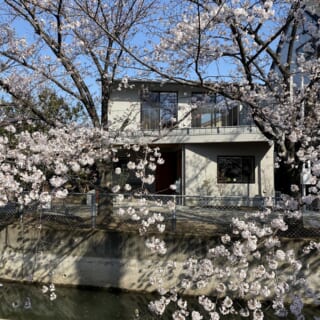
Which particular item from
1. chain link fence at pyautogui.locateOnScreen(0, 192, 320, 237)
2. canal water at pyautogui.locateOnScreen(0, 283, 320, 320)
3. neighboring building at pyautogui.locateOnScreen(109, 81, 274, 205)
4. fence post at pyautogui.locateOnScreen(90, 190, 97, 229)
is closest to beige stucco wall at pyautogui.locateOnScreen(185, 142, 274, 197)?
neighboring building at pyautogui.locateOnScreen(109, 81, 274, 205)

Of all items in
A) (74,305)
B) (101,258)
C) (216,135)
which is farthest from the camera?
(216,135)

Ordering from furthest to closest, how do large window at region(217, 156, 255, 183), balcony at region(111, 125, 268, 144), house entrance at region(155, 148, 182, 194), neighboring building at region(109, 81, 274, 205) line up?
house entrance at region(155, 148, 182, 194) < large window at region(217, 156, 255, 183) < neighboring building at region(109, 81, 274, 205) < balcony at region(111, 125, 268, 144)

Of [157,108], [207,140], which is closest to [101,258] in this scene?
[207,140]

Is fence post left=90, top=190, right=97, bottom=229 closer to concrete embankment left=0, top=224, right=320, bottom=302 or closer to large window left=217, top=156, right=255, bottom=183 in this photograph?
concrete embankment left=0, top=224, right=320, bottom=302

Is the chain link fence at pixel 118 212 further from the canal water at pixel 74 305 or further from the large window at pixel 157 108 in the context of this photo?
the large window at pixel 157 108

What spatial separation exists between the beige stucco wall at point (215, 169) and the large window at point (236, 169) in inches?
6.6

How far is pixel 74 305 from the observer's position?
6.84 m

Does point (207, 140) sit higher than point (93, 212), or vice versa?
point (207, 140)

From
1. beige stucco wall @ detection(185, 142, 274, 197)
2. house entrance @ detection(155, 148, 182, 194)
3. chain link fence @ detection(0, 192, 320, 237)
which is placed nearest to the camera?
chain link fence @ detection(0, 192, 320, 237)

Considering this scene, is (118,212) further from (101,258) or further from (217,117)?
(217,117)

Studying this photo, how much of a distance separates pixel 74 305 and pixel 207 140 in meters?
7.95

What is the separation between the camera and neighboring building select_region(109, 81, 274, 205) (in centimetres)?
1311

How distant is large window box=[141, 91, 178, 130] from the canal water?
7549 millimetres

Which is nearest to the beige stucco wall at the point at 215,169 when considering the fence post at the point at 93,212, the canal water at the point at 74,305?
the fence post at the point at 93,212
